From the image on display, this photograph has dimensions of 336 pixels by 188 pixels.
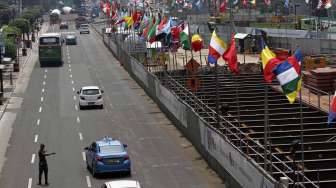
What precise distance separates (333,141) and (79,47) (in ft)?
280

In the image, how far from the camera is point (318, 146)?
33406 mm

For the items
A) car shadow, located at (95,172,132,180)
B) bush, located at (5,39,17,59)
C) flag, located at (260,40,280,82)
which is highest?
flag, located at (260,40,280,82)

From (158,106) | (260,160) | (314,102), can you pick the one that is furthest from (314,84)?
(260,160)

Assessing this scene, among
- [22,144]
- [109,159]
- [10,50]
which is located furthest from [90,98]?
[10,50]

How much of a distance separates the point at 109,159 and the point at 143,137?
1062 centimetres

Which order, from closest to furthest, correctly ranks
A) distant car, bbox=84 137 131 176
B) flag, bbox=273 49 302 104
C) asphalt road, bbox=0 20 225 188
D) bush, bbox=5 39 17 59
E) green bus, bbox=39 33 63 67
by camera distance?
flag, bbox=273 49 302 104
distant car, bbox=84 137 131 176
asphalt road, bbox=0 20 225 188
green bus, bbox=39 33 63 67
bush, bbox=5 39 17 59

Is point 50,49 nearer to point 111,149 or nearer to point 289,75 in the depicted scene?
point 111,149

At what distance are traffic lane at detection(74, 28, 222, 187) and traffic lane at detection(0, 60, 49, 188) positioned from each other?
3453 millimetres

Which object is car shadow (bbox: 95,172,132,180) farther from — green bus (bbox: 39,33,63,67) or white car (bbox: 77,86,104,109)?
green bus (bbox: 39,33,63,67)

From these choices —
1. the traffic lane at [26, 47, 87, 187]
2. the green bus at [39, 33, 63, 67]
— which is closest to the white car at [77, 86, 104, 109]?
the traffic lane at [26, 47, 87, 187]

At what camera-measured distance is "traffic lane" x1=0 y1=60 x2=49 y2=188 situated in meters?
33.4

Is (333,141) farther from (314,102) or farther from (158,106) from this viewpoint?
(158,106)

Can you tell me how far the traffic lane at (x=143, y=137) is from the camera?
32.7m

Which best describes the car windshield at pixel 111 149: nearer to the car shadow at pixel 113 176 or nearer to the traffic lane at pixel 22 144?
the car shadow at pixel 113 176
